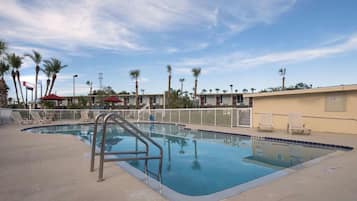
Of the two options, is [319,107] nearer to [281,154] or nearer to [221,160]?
[281,154]

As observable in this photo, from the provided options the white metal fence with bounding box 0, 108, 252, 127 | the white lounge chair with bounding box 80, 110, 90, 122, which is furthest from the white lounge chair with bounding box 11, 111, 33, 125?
the white lounge chair with bounding box 80, 110, 90, 122

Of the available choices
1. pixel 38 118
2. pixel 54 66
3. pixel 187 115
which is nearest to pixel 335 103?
pixel 187 115

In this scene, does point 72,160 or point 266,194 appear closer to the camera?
point 266,194

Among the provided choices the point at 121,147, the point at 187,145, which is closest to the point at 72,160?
the point at 121,147

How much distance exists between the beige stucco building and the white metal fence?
1.07 meters

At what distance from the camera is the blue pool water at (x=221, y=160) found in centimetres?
461

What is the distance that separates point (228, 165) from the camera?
5957mm

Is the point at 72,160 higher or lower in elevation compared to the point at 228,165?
higher

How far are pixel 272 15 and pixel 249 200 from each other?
39.9ft

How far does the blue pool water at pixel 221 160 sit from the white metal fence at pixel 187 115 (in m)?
3.36

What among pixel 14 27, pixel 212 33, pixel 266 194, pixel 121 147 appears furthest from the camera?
pixel 212 33

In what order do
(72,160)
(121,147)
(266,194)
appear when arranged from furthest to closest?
(121,147)
(72,160)
(266,194)

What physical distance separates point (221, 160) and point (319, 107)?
6.87 metres

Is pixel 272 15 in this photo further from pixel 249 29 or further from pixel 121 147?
pixel 121 147
